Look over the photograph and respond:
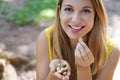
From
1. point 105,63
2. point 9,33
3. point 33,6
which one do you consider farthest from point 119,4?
point 105,63

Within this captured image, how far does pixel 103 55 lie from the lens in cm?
274

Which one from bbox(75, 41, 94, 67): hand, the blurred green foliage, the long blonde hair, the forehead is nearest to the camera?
bbox(75, 41, 94, 67): hand

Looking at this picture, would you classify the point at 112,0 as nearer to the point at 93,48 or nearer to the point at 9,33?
the point at 9,33

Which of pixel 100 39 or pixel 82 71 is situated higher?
pixel 100 39

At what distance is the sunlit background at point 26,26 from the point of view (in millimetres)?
4211

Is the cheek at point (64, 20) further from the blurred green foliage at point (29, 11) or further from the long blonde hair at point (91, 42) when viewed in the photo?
the blurred green foliage at point (29, 11)

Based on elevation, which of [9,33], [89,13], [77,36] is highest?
[89,13]

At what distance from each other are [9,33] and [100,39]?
9.38ft

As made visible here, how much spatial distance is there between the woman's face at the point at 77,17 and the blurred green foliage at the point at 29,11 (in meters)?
3.16

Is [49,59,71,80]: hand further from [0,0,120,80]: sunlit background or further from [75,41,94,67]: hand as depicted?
[0,0,120,80]: sunlit background

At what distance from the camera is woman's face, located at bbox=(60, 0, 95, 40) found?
2.39m

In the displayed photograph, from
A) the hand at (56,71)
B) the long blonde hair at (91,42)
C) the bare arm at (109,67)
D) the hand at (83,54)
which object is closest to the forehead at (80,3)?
the long blonde hair at (91,42)

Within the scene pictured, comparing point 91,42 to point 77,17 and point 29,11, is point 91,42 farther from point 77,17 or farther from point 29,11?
point 29,11

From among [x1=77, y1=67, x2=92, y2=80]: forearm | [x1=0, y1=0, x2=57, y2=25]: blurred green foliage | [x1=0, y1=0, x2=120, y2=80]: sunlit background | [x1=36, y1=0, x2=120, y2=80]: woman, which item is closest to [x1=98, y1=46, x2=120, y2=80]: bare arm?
[x1=36, y1=0, x2=120, y2=80]: woman
